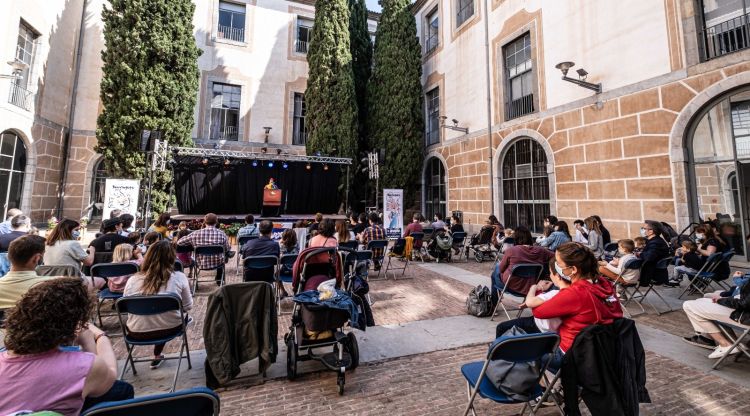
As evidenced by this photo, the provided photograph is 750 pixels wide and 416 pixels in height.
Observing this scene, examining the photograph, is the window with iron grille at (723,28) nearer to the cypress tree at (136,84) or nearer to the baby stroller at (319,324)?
the baby stroller at (319,324)

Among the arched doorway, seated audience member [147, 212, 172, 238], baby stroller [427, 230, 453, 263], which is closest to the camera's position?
seated audience member [147, 212, 172, 238]

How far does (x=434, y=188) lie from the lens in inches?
605

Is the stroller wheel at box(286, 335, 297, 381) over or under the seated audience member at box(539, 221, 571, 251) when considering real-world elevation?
under

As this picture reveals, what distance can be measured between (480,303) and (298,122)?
14754mm

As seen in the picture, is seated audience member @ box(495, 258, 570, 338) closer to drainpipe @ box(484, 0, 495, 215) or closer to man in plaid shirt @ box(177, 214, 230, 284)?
man in plaid shirt @ box(177, 214, 230, 284)

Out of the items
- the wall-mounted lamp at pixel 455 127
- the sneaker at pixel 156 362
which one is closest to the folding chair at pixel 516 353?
the sneaker at pixel 156 362

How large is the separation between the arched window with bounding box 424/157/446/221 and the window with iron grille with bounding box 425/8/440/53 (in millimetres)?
5583

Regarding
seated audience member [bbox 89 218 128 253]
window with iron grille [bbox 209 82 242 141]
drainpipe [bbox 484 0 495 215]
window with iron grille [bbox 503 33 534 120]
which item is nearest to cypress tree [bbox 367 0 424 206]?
drainpipe [bbox 484 0 495 215]

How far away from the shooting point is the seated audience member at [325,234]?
4.20 meters

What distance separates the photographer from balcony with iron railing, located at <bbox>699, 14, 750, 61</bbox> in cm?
630

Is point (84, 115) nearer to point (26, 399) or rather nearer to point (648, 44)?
point (26, 399)

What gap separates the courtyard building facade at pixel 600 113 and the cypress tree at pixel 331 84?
4.64m

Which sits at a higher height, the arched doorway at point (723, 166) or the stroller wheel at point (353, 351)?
the arched doorway at point (723, 166)

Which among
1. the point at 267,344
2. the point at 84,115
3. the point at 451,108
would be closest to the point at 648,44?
the point at 451,108
